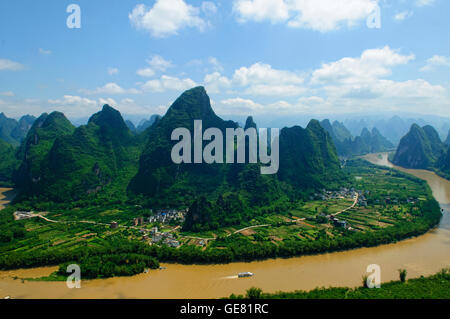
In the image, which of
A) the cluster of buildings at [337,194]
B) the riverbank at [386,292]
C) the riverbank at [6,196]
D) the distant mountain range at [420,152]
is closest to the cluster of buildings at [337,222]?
the cluster of buildings at [337,194]

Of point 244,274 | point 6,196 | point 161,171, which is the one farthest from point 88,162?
point 244,274

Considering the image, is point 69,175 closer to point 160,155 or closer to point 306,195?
point 160,155

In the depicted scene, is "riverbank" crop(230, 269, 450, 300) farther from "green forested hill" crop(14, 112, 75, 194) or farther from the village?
"green forested hill" crop(14, 112, 75, 194)

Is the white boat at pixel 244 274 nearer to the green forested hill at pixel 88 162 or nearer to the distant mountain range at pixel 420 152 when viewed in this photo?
the green forested hill at pixel 88 162

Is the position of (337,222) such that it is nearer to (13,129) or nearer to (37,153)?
(37,153)

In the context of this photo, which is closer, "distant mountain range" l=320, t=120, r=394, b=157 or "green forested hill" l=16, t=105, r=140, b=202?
"green forested hill" l=16, t=105, r=140, b=202

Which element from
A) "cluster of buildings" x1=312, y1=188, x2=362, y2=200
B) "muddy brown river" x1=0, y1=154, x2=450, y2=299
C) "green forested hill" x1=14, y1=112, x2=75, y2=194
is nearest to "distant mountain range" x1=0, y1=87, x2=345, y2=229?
"green forested hill" x1=14, y1=112, x2=75, y2=194

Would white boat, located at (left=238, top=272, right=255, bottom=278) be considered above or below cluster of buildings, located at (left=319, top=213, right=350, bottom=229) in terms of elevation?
below

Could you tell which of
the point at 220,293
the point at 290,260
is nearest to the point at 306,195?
the point at 290,260
